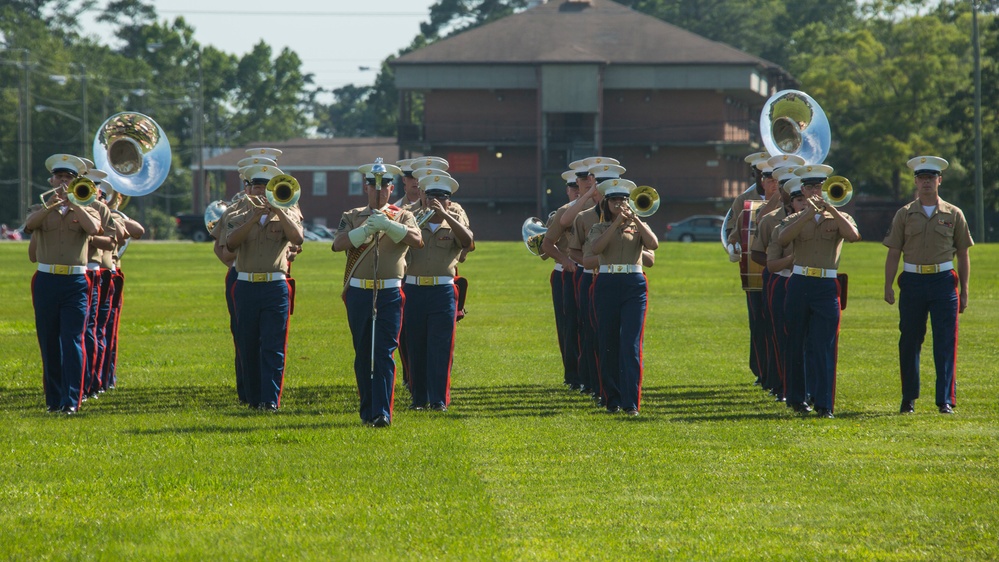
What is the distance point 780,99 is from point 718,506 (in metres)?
7.42

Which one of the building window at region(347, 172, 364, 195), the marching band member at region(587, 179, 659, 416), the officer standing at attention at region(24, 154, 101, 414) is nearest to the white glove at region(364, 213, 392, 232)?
the marching band member at region(587, 179, 659, 416)

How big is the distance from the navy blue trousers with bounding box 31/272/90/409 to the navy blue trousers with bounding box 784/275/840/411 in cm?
579

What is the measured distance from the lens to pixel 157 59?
115 m

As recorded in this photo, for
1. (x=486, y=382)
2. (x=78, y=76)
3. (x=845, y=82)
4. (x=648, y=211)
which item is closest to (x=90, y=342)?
(x=486, y=382)

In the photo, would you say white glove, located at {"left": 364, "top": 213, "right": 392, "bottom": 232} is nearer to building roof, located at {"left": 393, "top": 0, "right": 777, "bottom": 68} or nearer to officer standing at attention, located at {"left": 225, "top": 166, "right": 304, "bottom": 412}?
officer standing at attention, located at {"left": 225, "top": 166, "right": 304, "bottom": 412}

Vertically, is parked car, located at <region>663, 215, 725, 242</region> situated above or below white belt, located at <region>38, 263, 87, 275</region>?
below

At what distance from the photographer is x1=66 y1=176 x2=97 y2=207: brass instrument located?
11.9 metres

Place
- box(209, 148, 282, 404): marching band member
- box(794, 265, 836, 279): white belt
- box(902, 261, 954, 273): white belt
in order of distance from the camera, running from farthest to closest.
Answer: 1. box(209, 148, 282, 404): marching band member
2. box(902, 261, 954, 273): white belt
3. box(794, 265, 836, 279): white belt

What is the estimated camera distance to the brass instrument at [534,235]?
568 inches

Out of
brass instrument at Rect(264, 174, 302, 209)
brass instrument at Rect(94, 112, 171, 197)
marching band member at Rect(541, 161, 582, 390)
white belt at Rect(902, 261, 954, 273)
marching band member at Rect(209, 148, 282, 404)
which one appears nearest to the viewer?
brass instrument at Rect(264, 174, 302, 209)

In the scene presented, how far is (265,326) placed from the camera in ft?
40.7

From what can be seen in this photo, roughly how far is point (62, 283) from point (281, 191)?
2090 millimetres

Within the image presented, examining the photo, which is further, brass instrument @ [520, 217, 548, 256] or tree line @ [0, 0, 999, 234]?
tree line @ [0, 0, 999, 234]

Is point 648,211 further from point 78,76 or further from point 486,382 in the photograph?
point 78,76
